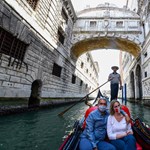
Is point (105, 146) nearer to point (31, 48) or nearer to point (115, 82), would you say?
point (115, 82)

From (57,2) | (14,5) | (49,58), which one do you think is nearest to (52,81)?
(49,58)

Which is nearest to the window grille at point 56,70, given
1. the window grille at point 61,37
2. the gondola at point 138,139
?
the window grille at point 61,37

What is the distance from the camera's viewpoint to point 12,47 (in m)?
4.72

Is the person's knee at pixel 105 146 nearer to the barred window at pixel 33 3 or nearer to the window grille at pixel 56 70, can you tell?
the barred window at pixel 33 3

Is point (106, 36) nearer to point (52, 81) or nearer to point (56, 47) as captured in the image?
point (56, 47)

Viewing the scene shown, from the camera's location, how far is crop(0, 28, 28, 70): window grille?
172 inches

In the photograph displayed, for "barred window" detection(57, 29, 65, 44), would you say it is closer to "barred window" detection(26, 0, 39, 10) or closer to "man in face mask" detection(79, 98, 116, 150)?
"barred window" detection(26, 0, 39, 10)

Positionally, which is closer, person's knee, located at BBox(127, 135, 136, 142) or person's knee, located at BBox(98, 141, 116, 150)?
person's knee, located at BBox(98, 141, 116, 150)

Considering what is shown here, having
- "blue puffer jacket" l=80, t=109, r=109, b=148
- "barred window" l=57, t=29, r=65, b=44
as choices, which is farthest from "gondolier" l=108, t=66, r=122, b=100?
"barred window" l=57, t=29, r=65, b=44

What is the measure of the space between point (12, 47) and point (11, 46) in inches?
2.3

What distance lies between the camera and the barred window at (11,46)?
14.3 ft

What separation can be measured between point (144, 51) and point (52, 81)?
8012mm

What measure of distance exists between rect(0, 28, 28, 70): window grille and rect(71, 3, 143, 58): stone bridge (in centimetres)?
689

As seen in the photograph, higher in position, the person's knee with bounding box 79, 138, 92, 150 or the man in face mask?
the man in face mask
